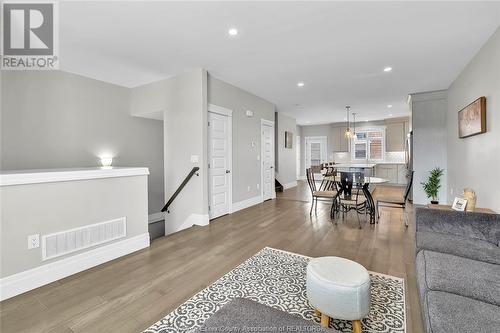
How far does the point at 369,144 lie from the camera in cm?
1023

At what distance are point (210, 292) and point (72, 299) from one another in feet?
4.03

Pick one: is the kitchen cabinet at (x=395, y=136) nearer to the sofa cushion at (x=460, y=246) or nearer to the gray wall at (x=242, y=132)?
the gray wall at (x=242, y=132)

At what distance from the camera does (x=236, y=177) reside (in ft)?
17.0

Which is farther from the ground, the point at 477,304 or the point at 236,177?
the point at 236,177

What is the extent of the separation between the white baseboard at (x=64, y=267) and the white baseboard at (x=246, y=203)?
2.28 meters

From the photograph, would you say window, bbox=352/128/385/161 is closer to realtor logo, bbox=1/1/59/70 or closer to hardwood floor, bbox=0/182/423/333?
hardwood floor, bbox=0/182/423/333

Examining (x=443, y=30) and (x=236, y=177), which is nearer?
(x=443, y=30)

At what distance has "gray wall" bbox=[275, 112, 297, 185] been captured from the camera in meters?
8.13

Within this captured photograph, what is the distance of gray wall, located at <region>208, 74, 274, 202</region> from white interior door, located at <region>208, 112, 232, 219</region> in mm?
225

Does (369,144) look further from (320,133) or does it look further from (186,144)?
(186,144)

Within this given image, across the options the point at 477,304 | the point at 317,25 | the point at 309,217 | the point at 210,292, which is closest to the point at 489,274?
the point at 477,304

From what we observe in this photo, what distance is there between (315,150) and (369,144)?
2.47 m

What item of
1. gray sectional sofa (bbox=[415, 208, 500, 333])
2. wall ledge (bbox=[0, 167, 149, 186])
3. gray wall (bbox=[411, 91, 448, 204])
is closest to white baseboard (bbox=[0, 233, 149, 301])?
wall ledge (bbox=[0, 167, 149, 186])

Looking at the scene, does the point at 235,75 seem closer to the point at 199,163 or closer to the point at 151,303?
the point at 199,163
